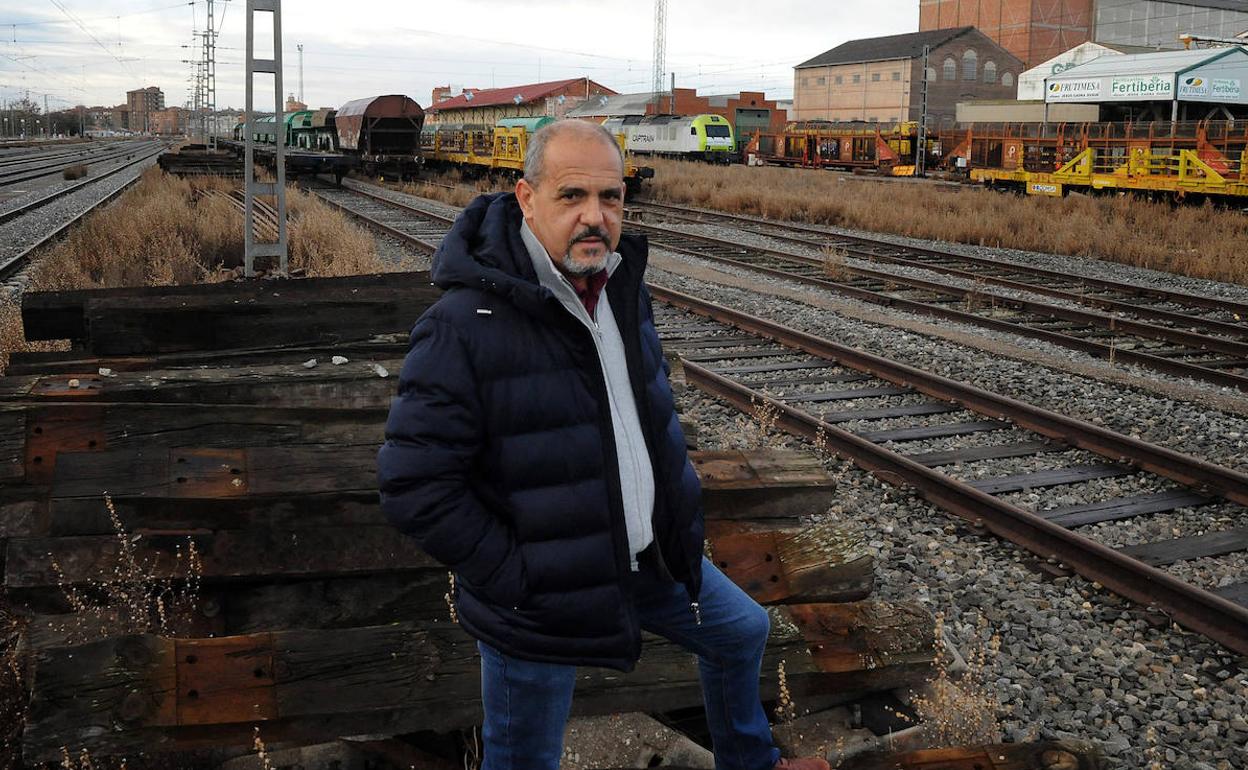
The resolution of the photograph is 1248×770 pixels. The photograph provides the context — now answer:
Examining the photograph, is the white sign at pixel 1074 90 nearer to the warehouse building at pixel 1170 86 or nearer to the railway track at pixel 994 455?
the warehouse building at pixel 1170 86

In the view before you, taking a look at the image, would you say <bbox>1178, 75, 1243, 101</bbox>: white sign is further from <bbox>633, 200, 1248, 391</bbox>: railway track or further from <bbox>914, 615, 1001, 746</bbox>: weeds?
<bbox>914, 615, 1001, 746</bbox>: weeds

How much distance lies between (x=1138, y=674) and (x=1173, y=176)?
24.0 metres

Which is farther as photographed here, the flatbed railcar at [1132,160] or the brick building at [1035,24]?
the brick building at [1035,24]

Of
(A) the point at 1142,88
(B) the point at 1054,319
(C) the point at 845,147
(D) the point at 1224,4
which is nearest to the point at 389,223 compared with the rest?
(B) the point at 1054,319

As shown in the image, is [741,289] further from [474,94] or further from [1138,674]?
[474,94]

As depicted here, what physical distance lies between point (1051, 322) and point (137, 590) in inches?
399

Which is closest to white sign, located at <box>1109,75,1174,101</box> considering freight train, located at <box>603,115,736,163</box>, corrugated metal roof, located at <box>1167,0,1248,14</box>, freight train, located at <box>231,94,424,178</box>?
freight train, located at <box>603,115,736,163</box>

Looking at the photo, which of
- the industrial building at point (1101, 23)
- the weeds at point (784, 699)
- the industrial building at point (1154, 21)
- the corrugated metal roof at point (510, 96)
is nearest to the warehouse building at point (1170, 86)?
the weeds at point (784, 699)

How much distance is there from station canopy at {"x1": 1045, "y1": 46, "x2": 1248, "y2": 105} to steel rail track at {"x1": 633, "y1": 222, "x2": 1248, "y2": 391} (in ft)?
59.2

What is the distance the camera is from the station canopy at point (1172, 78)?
2812 centimetres

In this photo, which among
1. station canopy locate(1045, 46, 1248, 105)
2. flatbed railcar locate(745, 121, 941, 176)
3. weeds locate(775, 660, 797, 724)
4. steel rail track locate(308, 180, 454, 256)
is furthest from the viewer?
flatbed railcar locate(745, 121, 941, 176)

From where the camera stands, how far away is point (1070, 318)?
37.1 feet

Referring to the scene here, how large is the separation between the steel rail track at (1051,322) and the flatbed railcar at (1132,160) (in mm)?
12892

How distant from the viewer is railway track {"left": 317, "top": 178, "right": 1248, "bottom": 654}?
15.9 ft
